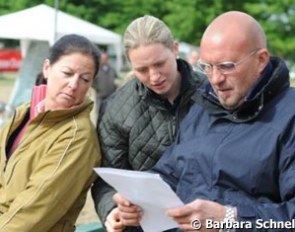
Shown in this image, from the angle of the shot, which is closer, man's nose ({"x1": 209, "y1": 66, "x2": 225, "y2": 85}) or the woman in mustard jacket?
man's nose ({"x1": 209, "y1": 66, "x2": 225, "y2": 85})

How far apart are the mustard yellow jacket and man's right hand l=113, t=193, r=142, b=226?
1.23 ft

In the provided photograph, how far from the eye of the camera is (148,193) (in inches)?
83.0

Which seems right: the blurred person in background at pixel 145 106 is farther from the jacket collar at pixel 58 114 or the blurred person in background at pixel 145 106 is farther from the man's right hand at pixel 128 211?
the man's right hand at pixel 128 211

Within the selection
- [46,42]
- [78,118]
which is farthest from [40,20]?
[78,118]

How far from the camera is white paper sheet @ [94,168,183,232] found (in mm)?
2039

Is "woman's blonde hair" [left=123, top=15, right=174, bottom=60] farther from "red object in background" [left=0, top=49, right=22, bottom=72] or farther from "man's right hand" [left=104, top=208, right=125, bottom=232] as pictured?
"red object in background" [left=0, top=49, right=22, bottom=72]

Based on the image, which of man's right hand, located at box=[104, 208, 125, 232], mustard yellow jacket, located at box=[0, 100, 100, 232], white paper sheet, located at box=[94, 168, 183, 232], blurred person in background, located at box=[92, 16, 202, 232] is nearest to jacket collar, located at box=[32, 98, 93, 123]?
mustard yellow jacket, located at box=[0, 100, 100, 232]

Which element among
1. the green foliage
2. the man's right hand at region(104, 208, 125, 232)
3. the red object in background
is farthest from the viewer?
the green foliage

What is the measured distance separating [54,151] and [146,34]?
64cm

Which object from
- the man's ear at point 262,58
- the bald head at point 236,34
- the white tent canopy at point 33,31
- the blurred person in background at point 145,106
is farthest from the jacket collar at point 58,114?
the white tent canopy at point 33,31

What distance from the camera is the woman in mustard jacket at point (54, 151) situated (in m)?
2.56

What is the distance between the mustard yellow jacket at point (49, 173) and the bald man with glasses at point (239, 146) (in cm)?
39

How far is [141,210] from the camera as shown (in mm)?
2287

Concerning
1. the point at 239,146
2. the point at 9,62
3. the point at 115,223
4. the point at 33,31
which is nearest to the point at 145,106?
the point at 115,223
